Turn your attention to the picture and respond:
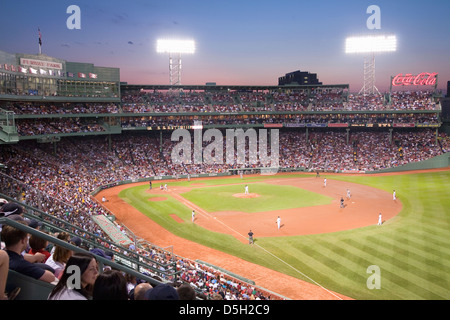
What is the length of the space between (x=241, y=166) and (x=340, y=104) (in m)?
25.4

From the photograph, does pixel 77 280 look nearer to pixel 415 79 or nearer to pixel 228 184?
pixel 228 184

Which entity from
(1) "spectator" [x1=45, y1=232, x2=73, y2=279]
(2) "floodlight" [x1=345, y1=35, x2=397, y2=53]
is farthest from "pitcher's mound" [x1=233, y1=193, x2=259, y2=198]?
(2) "floodlight" [x1=345, y1=35, x2=397, y2=53]

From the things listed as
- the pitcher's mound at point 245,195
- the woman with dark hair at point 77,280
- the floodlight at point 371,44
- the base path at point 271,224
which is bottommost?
the base path at point 271,224

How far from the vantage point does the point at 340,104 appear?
223ft

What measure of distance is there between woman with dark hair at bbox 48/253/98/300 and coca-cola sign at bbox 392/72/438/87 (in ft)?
237

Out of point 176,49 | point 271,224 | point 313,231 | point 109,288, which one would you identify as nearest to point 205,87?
point 176,49

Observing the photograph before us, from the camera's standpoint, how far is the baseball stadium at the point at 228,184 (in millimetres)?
18016

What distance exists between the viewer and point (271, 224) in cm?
2989

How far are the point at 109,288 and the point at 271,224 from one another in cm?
2681

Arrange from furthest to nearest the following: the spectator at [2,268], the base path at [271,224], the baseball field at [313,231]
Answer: the base path at [271,224] < the baseball field at [313,231] < the spectator at [2,268]

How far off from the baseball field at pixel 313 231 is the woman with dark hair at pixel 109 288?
15974mm

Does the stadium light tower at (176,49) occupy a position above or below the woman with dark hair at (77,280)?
above

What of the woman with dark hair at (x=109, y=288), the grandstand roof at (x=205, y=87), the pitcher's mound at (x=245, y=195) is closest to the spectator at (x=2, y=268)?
the woman with dark hair at (x=109, y=288)

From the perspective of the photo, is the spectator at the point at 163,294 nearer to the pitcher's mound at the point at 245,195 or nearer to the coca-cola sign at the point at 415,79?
the pitcher's mound at the point at 245,195
